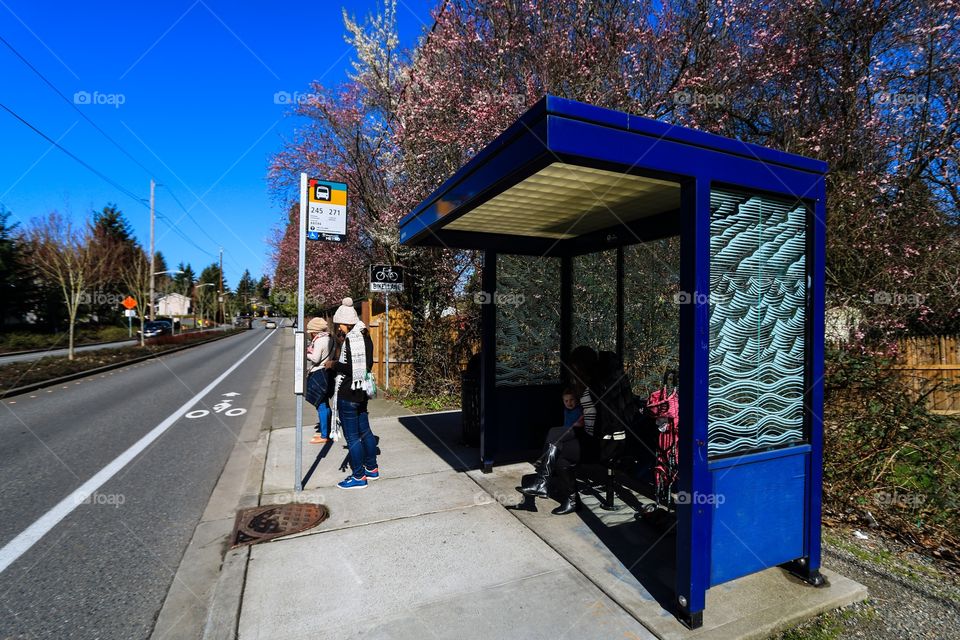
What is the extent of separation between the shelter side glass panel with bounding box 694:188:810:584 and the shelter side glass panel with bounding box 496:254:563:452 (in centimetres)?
286

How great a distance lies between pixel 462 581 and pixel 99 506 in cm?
389

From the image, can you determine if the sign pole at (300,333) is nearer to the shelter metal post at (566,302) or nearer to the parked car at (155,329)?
the shelter metal post at (566,302)

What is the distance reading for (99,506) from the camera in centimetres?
473

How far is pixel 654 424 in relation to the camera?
163 inches

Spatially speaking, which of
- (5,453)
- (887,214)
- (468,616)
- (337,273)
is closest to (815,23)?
(887,214)

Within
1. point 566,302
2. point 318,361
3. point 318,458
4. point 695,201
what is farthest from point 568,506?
point 318,361

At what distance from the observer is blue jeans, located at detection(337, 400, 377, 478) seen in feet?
15.3

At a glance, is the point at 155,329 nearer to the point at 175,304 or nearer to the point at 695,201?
the point at 695,201

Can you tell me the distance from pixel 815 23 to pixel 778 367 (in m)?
8.76

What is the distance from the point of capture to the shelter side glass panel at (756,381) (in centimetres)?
285

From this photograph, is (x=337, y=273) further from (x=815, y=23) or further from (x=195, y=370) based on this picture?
(x=815, y=23)

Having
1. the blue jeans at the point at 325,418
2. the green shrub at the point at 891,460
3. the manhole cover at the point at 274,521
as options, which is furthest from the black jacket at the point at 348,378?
the green shrub at the point at 891,460

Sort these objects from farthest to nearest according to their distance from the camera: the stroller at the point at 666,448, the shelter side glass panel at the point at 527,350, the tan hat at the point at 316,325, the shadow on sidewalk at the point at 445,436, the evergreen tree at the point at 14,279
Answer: the evergreen tree at the point at 14,279 < the tan hat at the point at 316,325 < the shadow on sidewalk at the point at 445,436 < the shelter side glass panel at the point at 527,350 < the stroller at the point at 666,448

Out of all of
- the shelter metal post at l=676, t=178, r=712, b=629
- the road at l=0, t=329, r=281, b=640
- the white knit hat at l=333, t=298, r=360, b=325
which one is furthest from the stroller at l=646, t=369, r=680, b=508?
the road at l=0, t=329, r=281, b=640
